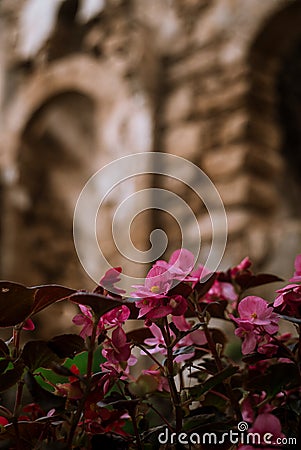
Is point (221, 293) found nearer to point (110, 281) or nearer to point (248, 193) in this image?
point (110, 281)

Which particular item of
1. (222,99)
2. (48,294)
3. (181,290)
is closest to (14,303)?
(48,294)


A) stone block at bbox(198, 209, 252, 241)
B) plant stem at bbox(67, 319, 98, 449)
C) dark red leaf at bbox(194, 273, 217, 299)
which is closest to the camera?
plant stem at bbox(67, 319, 98, 449)

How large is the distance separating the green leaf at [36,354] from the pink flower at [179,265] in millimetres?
116

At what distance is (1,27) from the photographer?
395 cm

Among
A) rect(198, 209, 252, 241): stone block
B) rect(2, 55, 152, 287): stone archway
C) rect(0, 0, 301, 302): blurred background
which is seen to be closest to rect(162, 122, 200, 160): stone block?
rect(0, 0, 301, 302): blurred background

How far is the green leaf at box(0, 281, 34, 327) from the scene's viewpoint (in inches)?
18.3

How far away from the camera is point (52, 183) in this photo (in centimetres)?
400

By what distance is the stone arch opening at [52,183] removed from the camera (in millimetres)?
3600

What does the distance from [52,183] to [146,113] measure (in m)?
1.24

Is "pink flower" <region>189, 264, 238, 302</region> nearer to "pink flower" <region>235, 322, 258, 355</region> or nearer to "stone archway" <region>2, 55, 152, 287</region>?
"pink flower" <region>235, 322, 258, 355</region>

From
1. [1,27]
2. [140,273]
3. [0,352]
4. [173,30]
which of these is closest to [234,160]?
[140,273]

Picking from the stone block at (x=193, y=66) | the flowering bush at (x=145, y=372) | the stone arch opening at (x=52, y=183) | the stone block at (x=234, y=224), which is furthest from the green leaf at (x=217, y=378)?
the stone arch opening at (x=52, y=183)

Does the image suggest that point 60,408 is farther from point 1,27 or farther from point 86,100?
point 1,27

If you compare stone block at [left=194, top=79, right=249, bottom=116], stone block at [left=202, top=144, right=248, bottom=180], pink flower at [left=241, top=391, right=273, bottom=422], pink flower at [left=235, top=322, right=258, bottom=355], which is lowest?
pink flower at [left=241, top=391, right=273, bottom=422]
